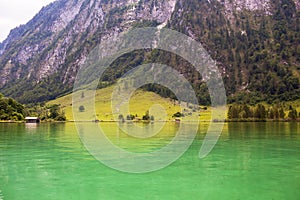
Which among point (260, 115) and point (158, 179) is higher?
point (260, 115)

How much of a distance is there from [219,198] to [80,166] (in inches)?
625

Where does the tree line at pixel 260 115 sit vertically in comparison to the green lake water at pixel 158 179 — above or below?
above

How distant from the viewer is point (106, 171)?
1193 inches

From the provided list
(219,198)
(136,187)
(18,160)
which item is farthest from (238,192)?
(18,160)

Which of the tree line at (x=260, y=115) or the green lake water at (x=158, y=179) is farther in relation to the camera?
the tree line at (x=260, y=115)

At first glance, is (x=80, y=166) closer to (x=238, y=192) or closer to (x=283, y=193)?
(x=238, y=192)

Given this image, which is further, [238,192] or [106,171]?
[106,171]

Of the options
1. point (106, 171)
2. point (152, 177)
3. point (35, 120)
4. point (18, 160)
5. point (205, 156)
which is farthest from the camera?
point (35, 120)

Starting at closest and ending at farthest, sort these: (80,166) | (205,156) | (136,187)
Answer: (136,187)
(80,166)
(205,156)

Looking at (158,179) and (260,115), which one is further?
(260,115)

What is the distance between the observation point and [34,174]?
28859 mm

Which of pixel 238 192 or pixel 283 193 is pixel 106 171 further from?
pixel 283 193

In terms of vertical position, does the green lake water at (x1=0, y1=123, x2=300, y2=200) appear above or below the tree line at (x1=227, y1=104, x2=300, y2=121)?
below

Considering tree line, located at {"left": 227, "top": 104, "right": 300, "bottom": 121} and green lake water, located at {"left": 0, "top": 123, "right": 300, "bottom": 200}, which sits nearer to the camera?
green lake water, located at {"left": 0, "top": 123, "right": 300, "bottom": 200}
